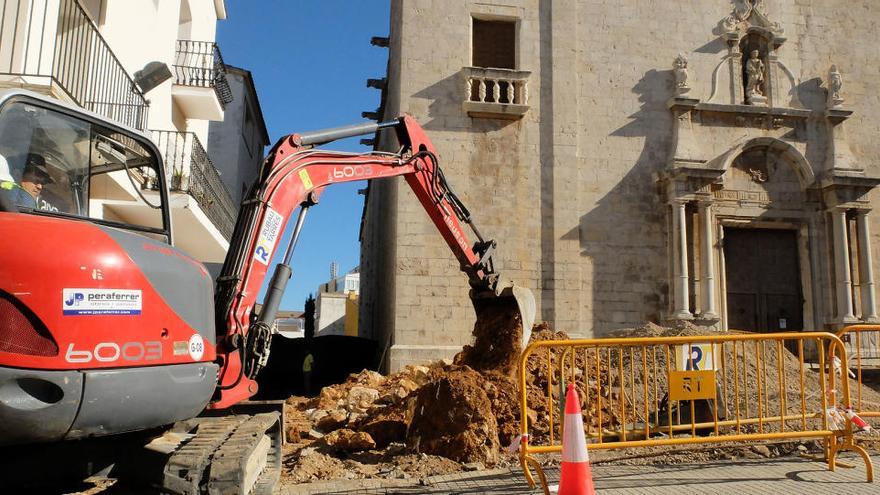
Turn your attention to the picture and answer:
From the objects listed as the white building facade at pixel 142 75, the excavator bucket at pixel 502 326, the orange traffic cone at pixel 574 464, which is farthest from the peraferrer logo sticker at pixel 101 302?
the excavator bucket at pixel 502 326

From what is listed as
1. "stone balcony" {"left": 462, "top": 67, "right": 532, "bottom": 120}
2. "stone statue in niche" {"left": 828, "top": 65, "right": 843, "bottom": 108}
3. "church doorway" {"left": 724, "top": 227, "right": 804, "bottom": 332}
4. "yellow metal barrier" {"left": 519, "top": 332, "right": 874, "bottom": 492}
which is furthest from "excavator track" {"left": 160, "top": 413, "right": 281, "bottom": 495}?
"stone statue in niche" {"left": 828, "top": 65, "right": 843, "bottom": 108}

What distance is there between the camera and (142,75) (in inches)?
428

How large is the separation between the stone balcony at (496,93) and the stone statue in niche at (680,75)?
10.7ft

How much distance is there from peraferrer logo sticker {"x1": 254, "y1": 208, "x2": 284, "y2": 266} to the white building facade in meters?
0.88

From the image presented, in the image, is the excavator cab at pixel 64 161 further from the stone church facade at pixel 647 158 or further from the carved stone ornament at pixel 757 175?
the carved stone ornament at pixel 757 175

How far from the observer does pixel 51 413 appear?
10.0 feet

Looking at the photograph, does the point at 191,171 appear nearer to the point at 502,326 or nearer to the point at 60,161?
the point at 502,326

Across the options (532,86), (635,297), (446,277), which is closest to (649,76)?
(532,86)

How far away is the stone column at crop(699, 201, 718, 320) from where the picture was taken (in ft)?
44.5

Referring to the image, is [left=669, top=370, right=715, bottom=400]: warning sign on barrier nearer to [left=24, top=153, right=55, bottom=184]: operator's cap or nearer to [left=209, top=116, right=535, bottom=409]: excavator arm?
[left=209, top=116, right=535, bottom=409]: excavator arm

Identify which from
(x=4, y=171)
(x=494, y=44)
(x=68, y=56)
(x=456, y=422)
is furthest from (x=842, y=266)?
(x=4, y=171)

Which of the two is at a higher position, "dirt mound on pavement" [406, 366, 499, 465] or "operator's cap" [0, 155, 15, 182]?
"operator's cap" [0, 155, 15, 182]

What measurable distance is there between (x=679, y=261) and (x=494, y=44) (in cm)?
600

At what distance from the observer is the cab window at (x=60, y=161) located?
11.7 ft
